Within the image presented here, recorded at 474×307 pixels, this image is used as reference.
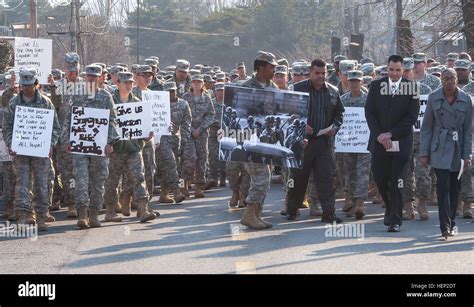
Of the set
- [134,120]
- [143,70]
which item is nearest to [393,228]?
[134,120]

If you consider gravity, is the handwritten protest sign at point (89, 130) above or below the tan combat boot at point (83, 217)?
above

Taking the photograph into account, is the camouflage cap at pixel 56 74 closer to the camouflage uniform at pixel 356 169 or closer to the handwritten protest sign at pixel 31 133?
the handwritten protest sign at pixel 31 133

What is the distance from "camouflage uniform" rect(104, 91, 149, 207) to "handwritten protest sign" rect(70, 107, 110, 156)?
1.52 feet

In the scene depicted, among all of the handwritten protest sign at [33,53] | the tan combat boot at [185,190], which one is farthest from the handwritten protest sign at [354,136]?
the handwritten protest sign at [33,53]

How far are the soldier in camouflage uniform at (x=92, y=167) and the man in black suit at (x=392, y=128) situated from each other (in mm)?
3677

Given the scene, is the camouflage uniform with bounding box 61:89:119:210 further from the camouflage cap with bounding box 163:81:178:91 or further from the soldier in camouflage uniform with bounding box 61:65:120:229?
the camouflage cap with bounding box 163:81:178:91

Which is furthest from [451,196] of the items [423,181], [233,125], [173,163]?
[173,163]

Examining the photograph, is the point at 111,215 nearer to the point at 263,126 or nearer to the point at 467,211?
the point at 263,126

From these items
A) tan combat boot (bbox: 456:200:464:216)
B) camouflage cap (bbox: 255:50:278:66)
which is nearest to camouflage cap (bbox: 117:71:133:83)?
camouflage cap (bbox: 255:50:278:66)

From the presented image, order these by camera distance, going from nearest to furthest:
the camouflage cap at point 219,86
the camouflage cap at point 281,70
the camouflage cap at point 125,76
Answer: the camouflage cap at point 125,76 → the camouflage cap at point 281,70 → the camouflage cap at point 219,86

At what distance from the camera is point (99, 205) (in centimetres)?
1494

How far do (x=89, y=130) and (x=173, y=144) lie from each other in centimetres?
404

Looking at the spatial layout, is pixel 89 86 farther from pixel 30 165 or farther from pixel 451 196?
pixel 451 196

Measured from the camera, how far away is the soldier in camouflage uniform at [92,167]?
1480cm
